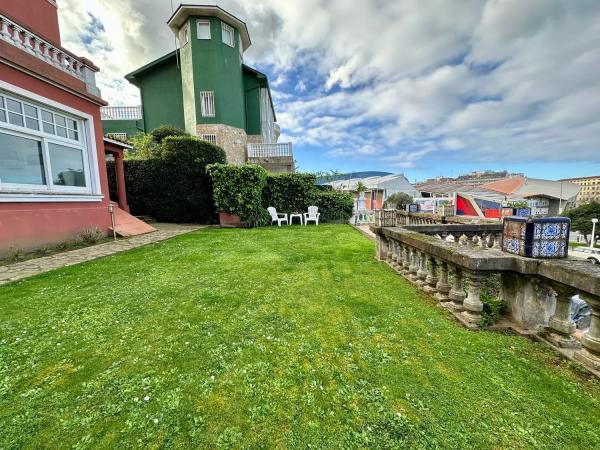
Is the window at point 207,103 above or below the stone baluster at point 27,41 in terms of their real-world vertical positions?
above

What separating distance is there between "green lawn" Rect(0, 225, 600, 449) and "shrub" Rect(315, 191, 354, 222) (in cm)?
872

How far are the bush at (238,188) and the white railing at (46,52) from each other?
4.02 m

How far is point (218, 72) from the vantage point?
1332cm

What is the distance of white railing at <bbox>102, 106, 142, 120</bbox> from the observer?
16000 mm

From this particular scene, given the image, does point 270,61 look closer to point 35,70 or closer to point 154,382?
point 35,70

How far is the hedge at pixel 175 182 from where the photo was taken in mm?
10039

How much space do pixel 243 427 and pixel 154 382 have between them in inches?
28.7

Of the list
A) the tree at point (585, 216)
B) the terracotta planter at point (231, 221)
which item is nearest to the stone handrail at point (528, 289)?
the terracotta planter at point (231, 221)

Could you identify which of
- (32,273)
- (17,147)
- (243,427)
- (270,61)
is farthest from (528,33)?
(270,61)

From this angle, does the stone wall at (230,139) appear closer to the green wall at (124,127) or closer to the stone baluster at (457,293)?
the green wall at (124,127)

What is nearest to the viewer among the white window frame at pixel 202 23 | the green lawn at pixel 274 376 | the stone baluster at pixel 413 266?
the green lawn at pixel 274 376

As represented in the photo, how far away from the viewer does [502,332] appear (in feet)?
6.75

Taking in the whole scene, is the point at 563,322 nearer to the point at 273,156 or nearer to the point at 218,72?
the point at 273,156

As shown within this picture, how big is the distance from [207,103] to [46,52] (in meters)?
8.40
